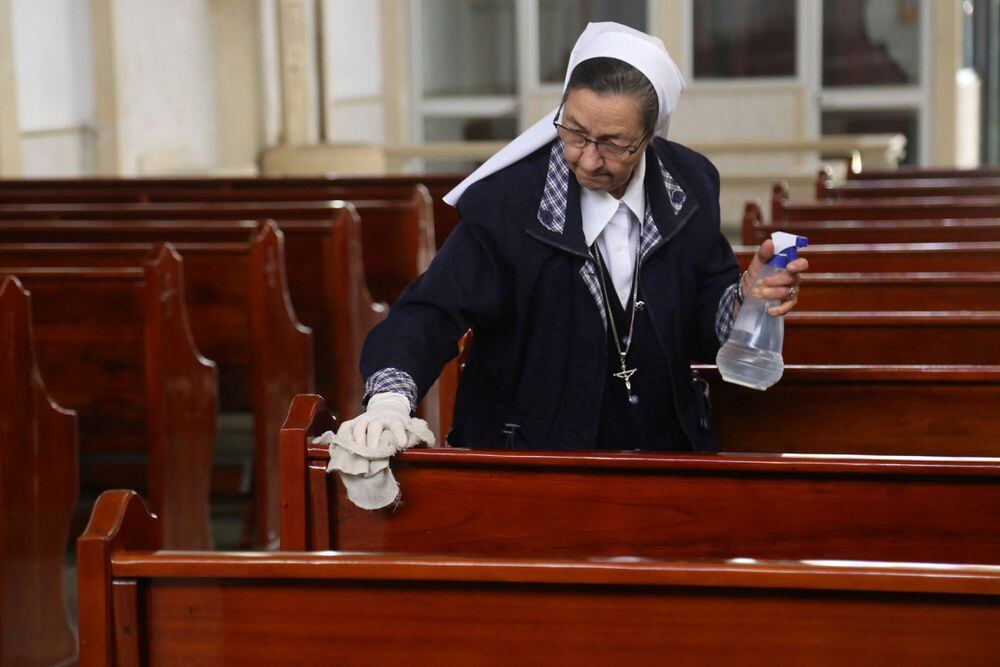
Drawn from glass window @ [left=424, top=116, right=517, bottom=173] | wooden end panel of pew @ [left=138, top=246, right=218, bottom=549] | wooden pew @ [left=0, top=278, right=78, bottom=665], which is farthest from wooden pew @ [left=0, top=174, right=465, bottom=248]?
glass window @ [left=424, top=116, right=517, bottom=173]

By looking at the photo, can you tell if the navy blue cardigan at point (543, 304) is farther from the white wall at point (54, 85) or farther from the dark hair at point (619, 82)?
the white wall at point (54, 85)

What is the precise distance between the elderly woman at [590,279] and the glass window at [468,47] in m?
10.2

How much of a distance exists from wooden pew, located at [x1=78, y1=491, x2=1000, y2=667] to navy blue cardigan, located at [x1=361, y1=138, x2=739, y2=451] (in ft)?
2.38

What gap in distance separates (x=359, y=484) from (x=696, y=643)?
1.79 feet

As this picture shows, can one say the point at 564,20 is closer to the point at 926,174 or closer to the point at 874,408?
the point at 926,174

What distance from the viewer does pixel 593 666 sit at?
4.19 ft

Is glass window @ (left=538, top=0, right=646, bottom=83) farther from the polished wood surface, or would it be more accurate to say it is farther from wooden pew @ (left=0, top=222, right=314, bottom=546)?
the polished wood surface

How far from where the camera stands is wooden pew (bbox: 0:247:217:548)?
3.21 meters

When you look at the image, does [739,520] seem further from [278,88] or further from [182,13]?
[278,88]

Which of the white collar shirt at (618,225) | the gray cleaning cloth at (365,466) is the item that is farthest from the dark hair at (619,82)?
the gray cleaning cloth at (365,466)

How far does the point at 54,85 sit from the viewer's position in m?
7.81

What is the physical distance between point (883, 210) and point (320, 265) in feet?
6.31

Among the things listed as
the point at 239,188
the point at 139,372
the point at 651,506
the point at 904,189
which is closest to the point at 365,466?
the point at 651,506

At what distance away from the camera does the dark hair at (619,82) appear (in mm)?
2000
